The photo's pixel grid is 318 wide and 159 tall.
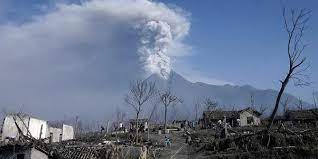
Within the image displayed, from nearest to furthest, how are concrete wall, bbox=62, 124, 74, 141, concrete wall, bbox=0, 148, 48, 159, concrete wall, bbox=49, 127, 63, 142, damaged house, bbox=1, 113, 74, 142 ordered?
A: concrete wall, bbox=0, 148, 48, 159, damaged house, bbox=1, 113, 74, 142, concrete wall, bbox=49, 127, 63, 142, concrete wall, bbox=62, 124, 74, 141

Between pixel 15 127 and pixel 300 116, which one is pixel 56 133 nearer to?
pixel 15 127

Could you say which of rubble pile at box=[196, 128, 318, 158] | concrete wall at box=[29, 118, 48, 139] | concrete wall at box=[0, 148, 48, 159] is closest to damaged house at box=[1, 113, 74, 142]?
concrete wall at box=[29, 118, 48, 139]

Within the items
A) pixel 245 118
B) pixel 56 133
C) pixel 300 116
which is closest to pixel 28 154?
pixel 56 133

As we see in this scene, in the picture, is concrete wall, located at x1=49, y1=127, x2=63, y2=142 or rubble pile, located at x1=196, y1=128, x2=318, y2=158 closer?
rubble pile, located at x1=196, y1=128, x2=318, y2=158

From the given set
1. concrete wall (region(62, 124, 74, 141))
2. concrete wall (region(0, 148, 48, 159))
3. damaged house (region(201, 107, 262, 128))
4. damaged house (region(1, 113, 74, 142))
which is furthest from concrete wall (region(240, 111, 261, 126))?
concrete wall (region(0, 148, 48, 159))

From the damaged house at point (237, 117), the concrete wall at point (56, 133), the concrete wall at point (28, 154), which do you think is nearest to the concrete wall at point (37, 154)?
the concrete wall at point (28, 154)

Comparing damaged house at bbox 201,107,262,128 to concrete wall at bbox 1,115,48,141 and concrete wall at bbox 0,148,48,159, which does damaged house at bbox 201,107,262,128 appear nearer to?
concrete wall at bbox 1,115,48,141

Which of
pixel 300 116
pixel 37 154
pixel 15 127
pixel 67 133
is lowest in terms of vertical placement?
pixel 37 154

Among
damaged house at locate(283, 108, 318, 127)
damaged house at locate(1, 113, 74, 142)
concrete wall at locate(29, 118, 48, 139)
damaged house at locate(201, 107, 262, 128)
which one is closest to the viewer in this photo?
damaged house at locate(1, 113, 74, 142)

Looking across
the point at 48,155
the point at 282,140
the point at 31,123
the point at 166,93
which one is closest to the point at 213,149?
the point at 282,140

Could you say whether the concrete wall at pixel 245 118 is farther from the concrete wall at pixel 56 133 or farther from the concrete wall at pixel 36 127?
the concrete wall at pixel 36 127

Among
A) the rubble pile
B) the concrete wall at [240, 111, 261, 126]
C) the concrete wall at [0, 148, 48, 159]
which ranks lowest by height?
the concrete wall at [0, 148, 48, 159]

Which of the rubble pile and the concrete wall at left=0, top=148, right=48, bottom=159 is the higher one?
the rubble pile

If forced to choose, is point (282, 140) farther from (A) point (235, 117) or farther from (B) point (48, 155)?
(A) point (235, 117)
